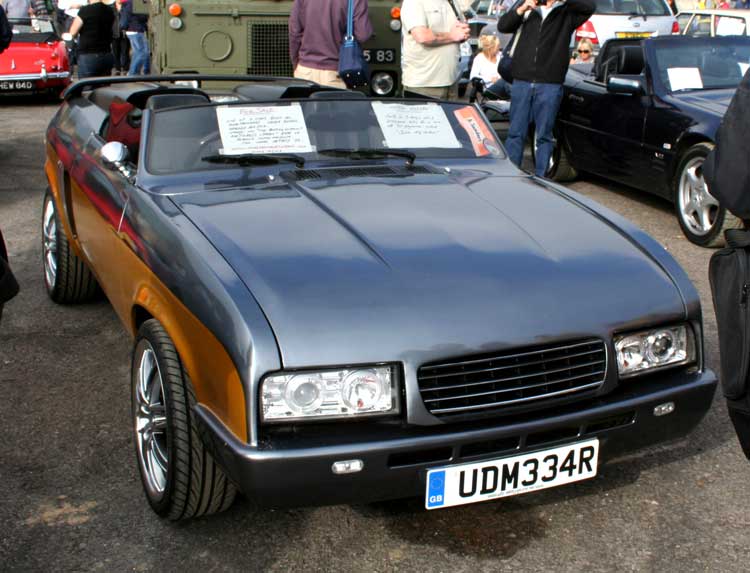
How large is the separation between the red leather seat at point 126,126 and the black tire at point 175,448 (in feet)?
5.72

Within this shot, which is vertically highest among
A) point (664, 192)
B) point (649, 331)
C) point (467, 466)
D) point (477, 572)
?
point (649, 331)

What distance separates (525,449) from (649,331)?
588 mm

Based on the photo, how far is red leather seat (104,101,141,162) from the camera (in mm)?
4852

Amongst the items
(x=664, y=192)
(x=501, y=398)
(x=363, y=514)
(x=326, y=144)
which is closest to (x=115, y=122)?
(x=326, y=144)

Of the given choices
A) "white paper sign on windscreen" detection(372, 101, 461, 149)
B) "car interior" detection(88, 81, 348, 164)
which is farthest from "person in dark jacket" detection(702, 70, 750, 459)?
"car interior" detection(88, 81, 348, 164)

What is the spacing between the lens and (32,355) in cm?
498

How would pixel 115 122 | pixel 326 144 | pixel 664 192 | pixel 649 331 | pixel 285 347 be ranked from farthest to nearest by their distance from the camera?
pixel 664 192, pixel 115 122, pixel 326 144, pixel 649 331, pixel 285 347

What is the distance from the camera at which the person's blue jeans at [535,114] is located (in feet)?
27.1

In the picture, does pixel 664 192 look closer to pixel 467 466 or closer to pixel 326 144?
pixel 326 144

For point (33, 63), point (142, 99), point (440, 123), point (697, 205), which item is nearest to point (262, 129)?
point (440, 123)

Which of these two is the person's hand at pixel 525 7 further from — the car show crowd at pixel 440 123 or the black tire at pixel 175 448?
the black tire at pixel 175 448

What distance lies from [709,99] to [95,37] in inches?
317

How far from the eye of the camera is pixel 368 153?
4.42 m

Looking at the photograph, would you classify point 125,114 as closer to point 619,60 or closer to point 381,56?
point 619,60
